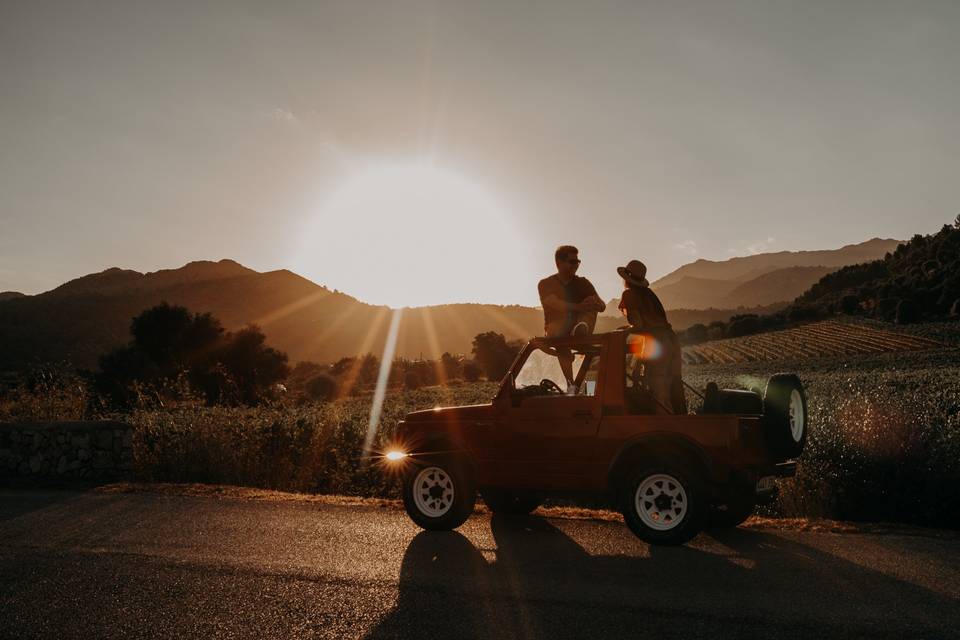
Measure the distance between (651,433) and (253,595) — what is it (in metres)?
3.85

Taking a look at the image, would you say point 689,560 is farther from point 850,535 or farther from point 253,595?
point 253,595

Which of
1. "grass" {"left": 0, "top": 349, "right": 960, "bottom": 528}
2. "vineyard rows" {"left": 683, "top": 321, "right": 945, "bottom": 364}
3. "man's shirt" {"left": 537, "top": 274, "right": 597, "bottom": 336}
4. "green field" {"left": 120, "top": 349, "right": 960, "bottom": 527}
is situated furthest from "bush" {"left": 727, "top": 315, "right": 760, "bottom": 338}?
"man's shirt" {"left": 537, "top": 274, "right": 597, "bottom": 336}

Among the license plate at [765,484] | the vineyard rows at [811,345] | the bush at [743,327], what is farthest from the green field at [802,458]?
the bush at [743,327]

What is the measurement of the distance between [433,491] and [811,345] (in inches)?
3032

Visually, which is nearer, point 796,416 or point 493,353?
point 796,416

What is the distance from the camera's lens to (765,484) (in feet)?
23.8

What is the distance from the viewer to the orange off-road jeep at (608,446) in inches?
273

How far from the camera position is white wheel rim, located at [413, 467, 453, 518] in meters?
8.19

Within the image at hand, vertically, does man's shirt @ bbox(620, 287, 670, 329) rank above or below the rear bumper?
above

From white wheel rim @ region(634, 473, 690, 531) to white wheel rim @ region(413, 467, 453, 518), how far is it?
2.15 metres

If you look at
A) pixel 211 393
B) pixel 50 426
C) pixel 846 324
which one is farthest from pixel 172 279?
pixel 50 426

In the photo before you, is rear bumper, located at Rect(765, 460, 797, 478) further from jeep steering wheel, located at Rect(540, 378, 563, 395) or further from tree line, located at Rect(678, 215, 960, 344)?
tree line, located at Rect(678, 215, 960, 344)

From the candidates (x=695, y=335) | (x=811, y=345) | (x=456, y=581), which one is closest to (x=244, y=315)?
(x=695, y=335)

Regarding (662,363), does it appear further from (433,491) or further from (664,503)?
(433,491)
